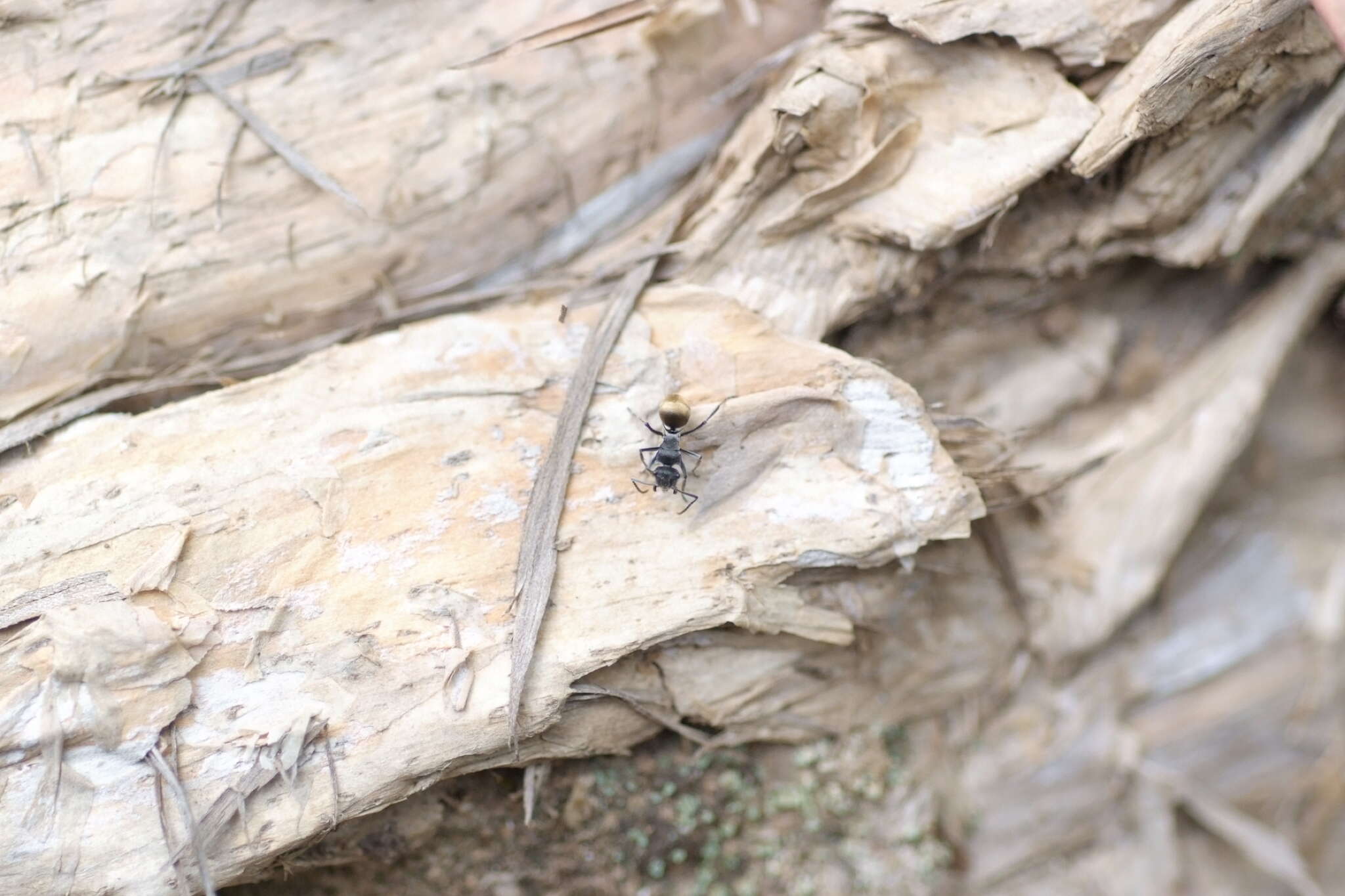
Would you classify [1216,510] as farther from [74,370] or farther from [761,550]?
[74,370]

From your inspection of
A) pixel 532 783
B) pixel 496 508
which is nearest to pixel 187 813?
pixel 532 783

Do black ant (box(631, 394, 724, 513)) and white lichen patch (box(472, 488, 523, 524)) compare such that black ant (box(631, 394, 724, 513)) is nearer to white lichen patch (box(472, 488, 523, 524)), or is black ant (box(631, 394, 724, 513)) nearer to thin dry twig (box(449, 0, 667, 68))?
white lichen patch (box(472, 488, 523, 524))

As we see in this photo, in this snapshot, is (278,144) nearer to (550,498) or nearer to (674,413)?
(550,498)

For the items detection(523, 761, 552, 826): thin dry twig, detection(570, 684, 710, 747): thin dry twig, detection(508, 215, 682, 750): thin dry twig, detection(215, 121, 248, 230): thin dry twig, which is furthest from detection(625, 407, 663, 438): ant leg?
detection(215, 121, 248, 230): thin dry twig

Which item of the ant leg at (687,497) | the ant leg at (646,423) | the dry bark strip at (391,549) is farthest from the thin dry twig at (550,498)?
the ant leg at (687,497)

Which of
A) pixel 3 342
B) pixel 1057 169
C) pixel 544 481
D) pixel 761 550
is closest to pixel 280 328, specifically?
pixel 3 342
